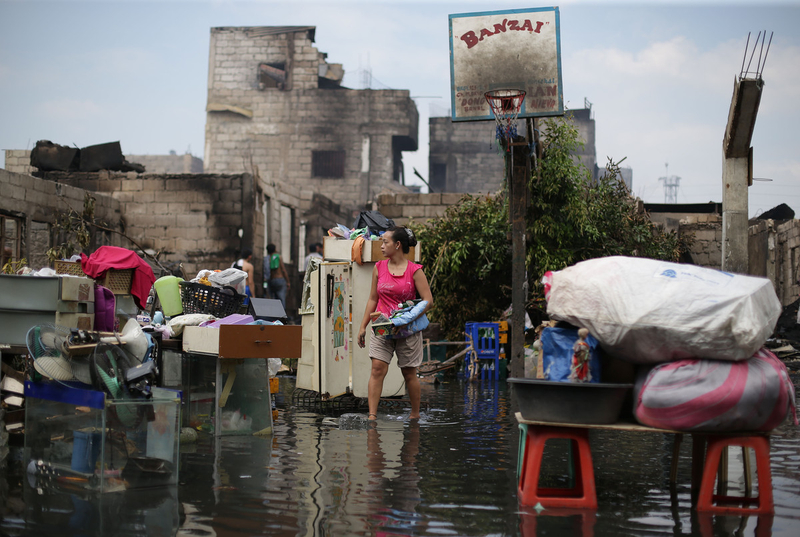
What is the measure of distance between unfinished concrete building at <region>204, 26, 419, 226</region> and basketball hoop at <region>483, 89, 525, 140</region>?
96.8ft

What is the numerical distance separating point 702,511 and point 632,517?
14.7 inches

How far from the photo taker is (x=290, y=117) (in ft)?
133

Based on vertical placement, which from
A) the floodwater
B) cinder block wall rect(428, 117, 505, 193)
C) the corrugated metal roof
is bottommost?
the floodwater

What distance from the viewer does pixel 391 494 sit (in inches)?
165

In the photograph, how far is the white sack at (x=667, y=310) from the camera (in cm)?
370

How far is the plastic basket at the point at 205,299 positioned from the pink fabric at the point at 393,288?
4.32 feet

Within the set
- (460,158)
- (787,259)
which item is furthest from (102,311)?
(460,158)

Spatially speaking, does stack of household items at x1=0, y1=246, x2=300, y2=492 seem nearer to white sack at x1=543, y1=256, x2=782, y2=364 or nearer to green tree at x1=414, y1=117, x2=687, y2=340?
white sack at x1=543, y1=256, x2=782, y2=364

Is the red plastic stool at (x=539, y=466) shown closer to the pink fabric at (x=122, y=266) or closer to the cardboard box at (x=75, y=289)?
the cardboard box at (x=75, y=289)

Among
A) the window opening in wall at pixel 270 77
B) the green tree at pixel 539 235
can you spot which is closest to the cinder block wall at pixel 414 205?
the green tree at pixel 539 235

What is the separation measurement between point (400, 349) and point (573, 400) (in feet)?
10.2

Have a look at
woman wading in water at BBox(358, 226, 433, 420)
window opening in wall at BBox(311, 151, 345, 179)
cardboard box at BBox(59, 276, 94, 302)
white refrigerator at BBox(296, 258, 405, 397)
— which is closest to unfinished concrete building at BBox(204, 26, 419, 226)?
window opening in wall at BBox(311, 151, 345, 179)

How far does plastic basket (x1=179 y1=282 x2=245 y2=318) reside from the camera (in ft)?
20.5

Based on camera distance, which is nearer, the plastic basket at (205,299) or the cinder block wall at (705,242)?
the plastic basket at (205,299)
